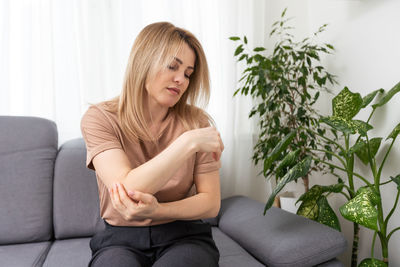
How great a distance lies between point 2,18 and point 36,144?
0.74 metres

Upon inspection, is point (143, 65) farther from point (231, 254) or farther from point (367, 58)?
point (367, 58)

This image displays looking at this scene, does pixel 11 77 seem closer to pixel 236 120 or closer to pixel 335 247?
pixel 236 120

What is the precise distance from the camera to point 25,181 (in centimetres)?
154

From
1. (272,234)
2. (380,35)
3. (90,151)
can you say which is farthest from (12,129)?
(380,35)

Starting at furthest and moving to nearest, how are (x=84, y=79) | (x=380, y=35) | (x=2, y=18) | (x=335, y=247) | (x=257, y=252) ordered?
(x=84, y=79)
(x=2, y=18)
(x=380, y=35)
(x=257, y=252)
(x=335, y=247)

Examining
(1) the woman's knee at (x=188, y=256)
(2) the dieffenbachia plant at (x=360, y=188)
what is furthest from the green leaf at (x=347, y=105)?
(1) the woman's knee at (x=188, y=256)

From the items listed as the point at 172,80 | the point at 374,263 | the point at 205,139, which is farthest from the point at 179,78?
the point at 374,263

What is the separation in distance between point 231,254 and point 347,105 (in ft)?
2.57

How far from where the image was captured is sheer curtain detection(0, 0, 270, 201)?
1801mm

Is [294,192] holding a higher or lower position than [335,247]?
lower

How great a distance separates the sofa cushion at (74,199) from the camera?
1.56 metres

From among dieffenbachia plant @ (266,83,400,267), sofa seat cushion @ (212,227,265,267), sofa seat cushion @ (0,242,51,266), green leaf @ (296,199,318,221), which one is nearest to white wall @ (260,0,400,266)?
dieffenbachia plant @ (266,83,400,267)

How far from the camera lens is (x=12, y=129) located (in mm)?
1586

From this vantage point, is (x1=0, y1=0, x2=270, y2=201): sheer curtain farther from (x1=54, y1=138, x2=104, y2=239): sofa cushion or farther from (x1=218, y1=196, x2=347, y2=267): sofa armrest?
Answer: (x1=218, y1=196, x2=347, y2=267): sofa armrest
